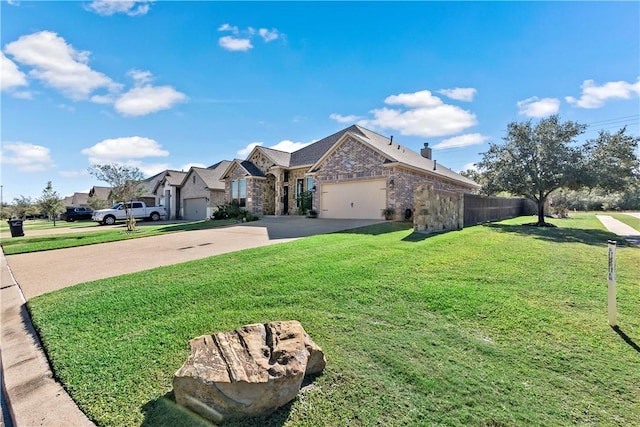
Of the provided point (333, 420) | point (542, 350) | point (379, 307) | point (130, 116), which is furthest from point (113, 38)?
point (542, 350)

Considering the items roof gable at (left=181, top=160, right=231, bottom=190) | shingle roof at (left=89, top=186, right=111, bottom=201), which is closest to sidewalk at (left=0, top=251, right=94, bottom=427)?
roof gable at (left=181, top=160, right=231, bottom=190)

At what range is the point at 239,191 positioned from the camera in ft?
81.0

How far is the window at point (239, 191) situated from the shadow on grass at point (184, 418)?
2206 centimetres

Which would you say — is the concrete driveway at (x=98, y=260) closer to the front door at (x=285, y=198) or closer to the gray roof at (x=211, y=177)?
the front door at (x=285, y=198)

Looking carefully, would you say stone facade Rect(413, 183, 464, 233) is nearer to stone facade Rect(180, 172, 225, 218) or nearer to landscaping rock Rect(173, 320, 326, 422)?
landscaping rock Rect(173, 320, 326, 422)

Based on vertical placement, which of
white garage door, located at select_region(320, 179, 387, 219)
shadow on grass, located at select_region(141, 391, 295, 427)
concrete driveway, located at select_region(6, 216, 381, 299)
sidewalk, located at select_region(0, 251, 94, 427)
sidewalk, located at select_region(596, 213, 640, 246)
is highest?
white garage door, located at select_region(320, 179, 387, 219)

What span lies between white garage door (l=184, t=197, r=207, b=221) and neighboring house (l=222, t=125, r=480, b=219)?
3916 mm

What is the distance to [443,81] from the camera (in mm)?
17391

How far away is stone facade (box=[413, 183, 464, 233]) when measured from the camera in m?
10.8

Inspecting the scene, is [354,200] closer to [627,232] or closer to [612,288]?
[627,232]

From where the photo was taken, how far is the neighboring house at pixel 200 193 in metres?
27.9

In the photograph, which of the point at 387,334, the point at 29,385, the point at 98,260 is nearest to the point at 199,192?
the point at 98,260

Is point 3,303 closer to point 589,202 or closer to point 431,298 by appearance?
point 431,298

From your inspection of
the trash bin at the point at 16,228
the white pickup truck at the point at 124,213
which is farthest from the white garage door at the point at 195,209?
the trash bin at the point at 16,228
